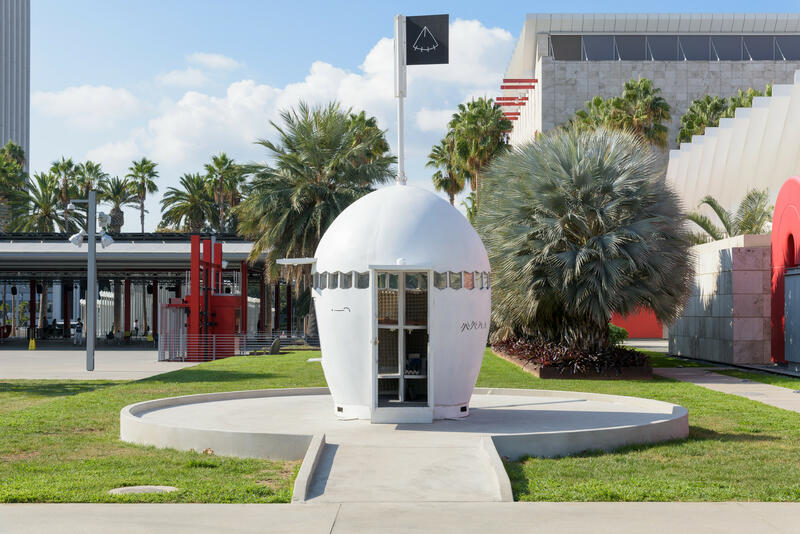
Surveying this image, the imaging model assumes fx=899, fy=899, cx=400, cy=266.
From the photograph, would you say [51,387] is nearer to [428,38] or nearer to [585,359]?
[585,359]

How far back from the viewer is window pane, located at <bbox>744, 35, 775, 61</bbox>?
6869 cm

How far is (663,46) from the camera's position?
67.8 meters

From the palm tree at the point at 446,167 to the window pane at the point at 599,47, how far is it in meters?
14.5

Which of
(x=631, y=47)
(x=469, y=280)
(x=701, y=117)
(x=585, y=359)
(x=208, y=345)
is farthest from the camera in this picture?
(x=631, y=47)

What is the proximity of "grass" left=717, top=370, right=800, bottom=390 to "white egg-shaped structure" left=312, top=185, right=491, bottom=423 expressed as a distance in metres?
12.9

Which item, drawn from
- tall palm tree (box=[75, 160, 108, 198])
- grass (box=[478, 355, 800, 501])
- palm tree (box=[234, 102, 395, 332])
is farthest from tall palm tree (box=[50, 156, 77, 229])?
grass (box=[478, 355, 800, 501])

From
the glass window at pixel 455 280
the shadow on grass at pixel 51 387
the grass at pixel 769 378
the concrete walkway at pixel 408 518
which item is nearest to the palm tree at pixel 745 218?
the grass at pixel 769 378

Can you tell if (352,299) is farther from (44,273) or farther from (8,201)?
(8,201)

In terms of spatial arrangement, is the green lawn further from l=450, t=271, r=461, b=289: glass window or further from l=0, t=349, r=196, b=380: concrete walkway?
l=0, t=349, r=196, b=380: concrete walkway

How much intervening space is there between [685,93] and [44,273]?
1820 inches

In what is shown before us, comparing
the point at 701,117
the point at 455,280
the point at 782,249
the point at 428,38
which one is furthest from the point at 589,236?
the point at 701,117

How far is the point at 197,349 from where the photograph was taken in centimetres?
3641

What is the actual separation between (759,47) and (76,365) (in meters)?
57.4

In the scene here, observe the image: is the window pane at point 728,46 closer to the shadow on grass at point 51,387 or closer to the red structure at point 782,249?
the red structure at point 782,249
